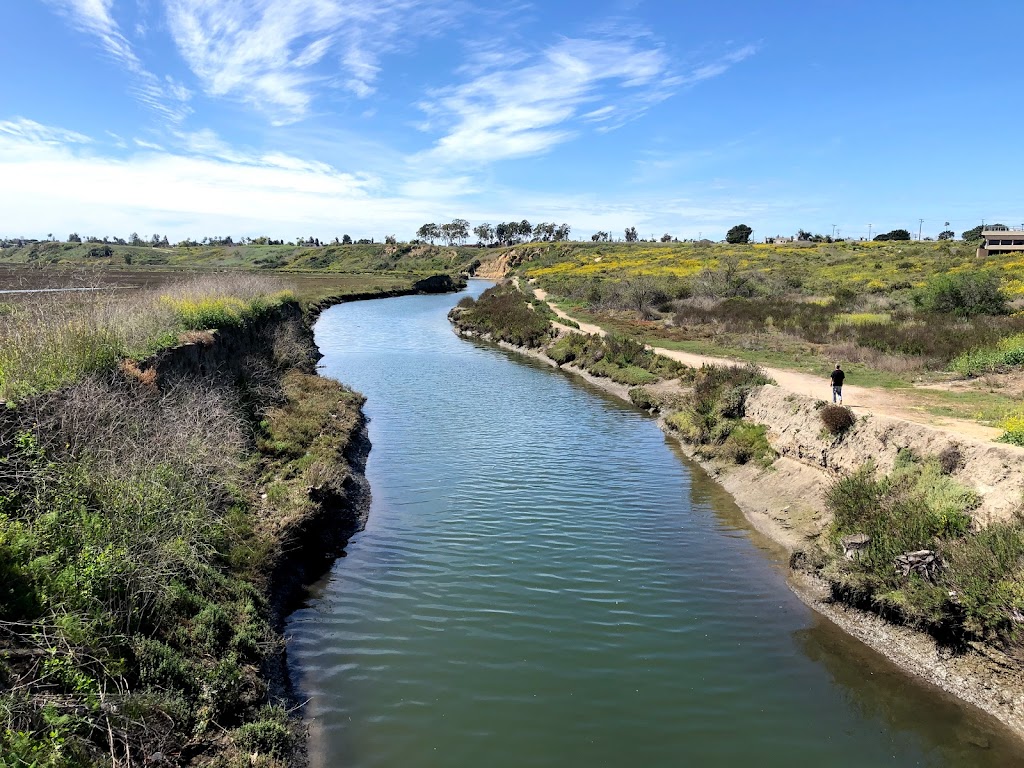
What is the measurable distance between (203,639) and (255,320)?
19274 millimetres

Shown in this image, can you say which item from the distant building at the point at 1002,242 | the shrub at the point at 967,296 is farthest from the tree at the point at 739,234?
the shrub at the point at 967,296

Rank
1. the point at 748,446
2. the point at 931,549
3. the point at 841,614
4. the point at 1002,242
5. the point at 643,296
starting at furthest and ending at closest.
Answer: the point at 1002,242 → the point at 643,296 → the point at 748,446 → the point at 841,614 → the point at 931,549

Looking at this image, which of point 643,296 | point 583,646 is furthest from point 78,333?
point 643,296

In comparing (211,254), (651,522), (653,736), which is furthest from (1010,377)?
(211,254)

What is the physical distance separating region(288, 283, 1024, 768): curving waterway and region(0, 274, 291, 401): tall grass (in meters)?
5.64

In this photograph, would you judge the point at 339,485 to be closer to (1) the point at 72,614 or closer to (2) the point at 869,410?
(1) the point at 72,614

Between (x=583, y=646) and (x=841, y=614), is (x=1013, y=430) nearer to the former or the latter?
(x=841, y=614)

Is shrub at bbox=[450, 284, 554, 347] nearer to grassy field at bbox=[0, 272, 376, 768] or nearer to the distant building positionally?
grassy field at bbox=[0, 272, 376, 768]

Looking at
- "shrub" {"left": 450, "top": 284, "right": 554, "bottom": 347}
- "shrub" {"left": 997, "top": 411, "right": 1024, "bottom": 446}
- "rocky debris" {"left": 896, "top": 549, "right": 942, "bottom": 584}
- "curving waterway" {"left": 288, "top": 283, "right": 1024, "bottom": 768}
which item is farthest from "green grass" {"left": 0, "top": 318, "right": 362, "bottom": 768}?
"shrub" {"left": 450, "top": 284, "right": 554, "bottom": 347}

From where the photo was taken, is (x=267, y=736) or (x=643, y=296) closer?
(x=267, y=736)

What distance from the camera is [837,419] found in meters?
16.6

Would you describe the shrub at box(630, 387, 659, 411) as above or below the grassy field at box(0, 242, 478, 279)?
below

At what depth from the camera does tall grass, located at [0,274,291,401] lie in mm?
10047

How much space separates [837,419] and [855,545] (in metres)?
5.30
